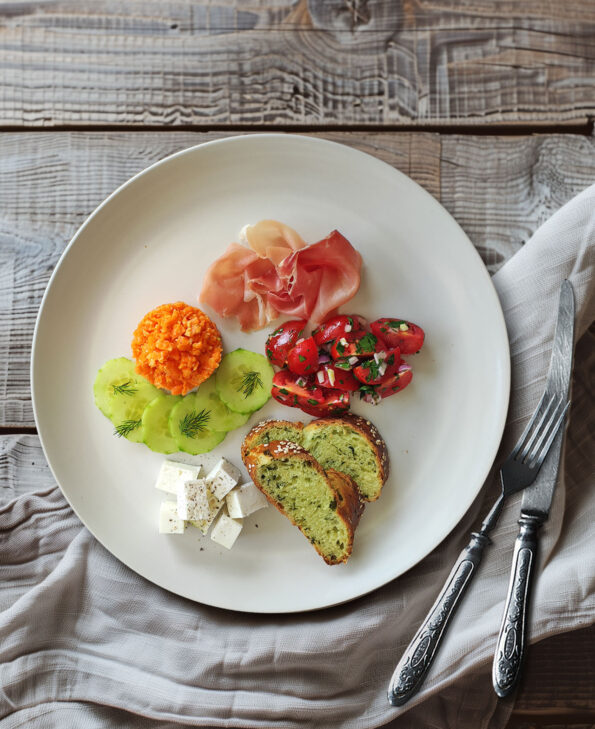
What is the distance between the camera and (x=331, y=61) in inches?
95.9

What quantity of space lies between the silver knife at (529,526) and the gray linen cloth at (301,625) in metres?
0.03

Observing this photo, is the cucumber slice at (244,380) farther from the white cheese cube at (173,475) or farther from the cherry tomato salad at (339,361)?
the white cheese cube at (173,475)

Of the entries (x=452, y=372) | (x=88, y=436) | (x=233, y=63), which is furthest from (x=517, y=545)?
(x=233, y=63)

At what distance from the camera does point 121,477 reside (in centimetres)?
239

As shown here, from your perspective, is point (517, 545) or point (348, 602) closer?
point (517, 545)

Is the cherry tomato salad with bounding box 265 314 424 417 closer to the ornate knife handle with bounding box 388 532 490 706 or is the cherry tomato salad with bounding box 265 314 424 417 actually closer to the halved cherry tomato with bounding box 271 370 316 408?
the halved cherry tomato with bounding box 271 370 316 408

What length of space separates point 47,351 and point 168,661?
1230mm

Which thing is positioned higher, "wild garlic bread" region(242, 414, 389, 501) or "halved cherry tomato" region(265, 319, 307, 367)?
"halved cherry tomato" region(265, 319, 307, 367)

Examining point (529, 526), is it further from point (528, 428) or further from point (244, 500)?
point (244, 500)

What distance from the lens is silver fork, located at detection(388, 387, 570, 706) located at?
214 cm

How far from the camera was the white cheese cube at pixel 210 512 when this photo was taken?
228 cm

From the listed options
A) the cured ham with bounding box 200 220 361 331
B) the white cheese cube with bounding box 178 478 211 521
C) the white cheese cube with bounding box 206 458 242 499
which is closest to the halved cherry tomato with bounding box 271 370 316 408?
the cured ham with bounding box 200 220 361 331

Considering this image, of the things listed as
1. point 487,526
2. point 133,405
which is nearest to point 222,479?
point 133,405

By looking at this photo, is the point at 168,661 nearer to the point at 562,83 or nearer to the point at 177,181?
the point at 177,181
